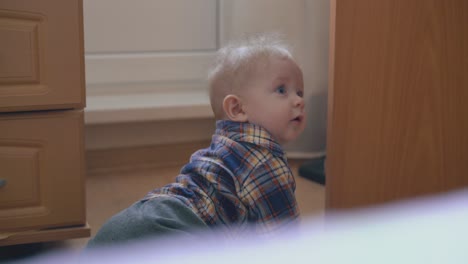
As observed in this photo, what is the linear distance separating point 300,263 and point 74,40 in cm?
52

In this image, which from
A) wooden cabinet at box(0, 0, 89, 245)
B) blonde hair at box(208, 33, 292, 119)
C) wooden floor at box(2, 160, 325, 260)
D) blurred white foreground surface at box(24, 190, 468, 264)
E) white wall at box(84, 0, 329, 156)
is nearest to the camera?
blurred white foreground surface at box(24, 190, 468, 264)

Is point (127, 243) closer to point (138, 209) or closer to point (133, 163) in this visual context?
point (138, 209)

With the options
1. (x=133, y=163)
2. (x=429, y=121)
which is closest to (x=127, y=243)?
(x=429, y=121)

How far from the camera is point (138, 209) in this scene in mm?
990

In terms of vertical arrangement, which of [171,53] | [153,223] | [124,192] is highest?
[171,53]

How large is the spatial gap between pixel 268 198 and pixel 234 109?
15 centimetres

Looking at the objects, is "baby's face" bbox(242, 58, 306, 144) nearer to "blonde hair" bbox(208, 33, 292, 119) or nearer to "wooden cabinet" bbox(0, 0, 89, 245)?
"blonde hair" bbox(208, 33, 292, 119)

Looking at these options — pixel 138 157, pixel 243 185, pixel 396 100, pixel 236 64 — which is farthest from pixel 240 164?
pixel 138 157

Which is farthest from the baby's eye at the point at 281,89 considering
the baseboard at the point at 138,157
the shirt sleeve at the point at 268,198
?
the baseboard at the point at 138,157

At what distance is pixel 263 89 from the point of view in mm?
1042

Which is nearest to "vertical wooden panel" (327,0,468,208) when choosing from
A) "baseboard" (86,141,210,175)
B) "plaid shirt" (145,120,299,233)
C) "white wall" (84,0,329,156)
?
"plaid shirt" (145,120,299,233)

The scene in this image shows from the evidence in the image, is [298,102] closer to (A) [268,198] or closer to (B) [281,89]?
(B) [281,89]

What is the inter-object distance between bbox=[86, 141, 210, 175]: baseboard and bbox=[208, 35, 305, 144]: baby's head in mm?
787

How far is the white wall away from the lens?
1.72 m
